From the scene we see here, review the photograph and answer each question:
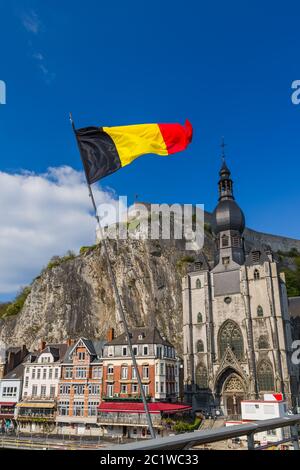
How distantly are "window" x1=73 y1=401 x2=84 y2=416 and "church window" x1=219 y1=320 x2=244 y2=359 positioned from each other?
16187 millimetres

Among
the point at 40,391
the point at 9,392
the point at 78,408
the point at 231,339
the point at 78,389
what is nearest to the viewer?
the point at 78,408

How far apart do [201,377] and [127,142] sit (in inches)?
1490

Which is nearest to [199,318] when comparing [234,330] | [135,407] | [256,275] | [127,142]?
[234,330]

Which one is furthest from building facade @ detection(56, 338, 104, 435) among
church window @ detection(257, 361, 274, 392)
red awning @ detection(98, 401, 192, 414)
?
church window @ detection(257, 361, 274, 392)

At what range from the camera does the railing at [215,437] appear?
8.96 ft

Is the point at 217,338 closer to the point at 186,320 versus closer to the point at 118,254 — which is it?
the point at 186,320

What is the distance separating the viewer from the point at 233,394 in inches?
1588

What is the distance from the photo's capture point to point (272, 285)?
42.3m

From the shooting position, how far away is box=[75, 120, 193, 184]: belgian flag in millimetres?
9281

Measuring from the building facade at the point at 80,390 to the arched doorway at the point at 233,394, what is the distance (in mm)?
14040

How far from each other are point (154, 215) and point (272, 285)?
29731 millimetres

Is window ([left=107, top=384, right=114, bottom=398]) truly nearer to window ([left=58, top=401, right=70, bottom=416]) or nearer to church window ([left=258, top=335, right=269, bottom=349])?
window ([left=58, top=401, right=70, bottom=416])

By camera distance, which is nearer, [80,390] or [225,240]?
[80,390]

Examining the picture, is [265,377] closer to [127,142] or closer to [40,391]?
[40,391]
